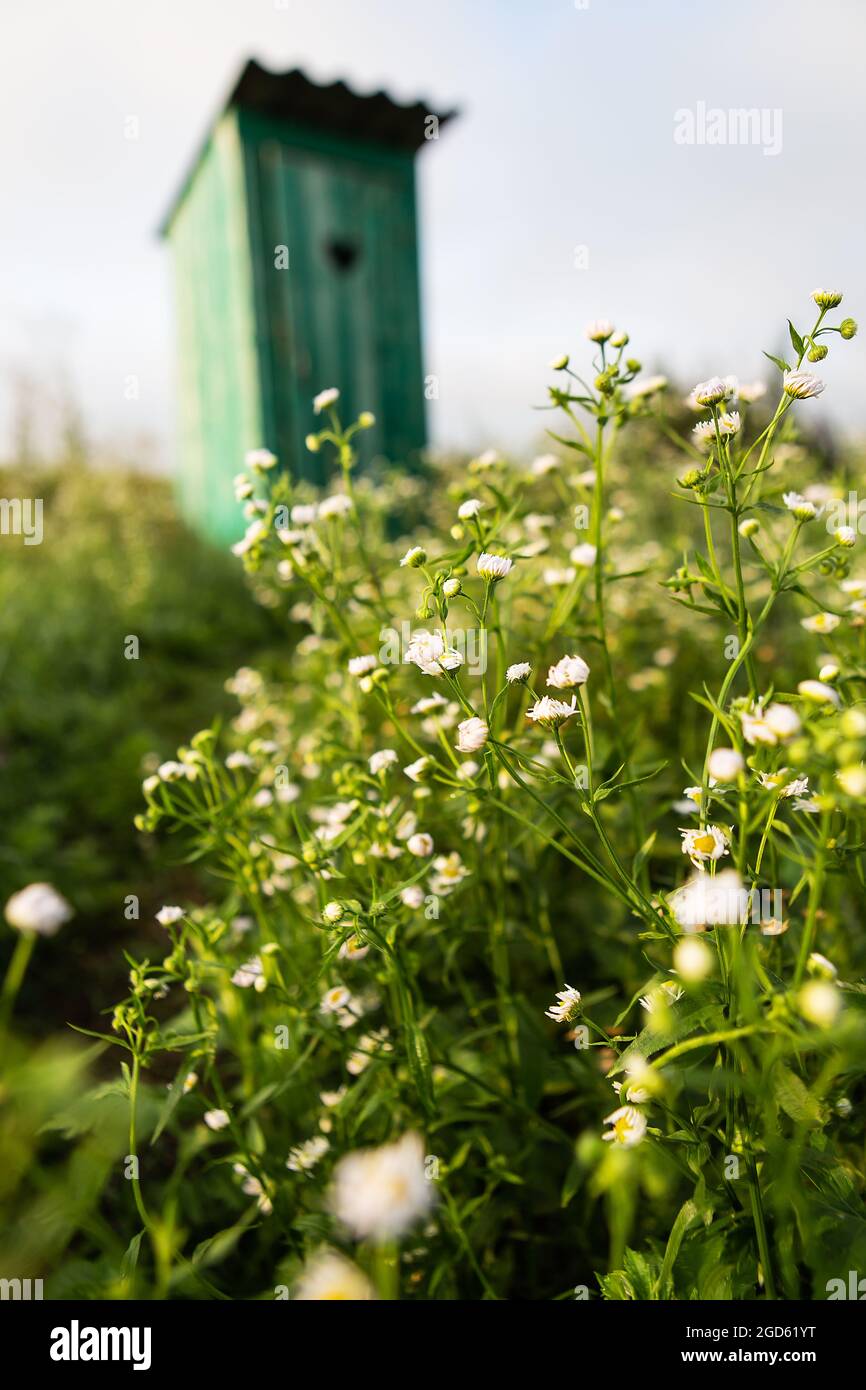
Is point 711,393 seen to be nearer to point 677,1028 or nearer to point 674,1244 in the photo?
point 677,1028

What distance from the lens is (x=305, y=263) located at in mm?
4988

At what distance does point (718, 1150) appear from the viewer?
116cm

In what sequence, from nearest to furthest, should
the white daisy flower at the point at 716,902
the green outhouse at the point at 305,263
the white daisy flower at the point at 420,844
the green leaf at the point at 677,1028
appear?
the white daisy flower at the point at 716,902 → the green leaf at the point at 677,1028 → the white daisy flower at the point at 420,844 → the green outhouse at the point at 305,263

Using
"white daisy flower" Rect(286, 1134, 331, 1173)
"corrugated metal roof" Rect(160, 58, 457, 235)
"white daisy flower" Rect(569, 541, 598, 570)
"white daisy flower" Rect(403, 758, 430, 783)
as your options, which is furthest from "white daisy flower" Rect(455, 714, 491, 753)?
"corrugated metal roof" Rect(160, 58, 457, 235)

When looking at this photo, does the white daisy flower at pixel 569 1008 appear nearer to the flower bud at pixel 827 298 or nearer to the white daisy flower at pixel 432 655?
the white daisy flower at pixel 432 655

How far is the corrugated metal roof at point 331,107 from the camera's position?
451cm

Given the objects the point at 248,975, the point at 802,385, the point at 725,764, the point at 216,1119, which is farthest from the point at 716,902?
the point at 216,1119

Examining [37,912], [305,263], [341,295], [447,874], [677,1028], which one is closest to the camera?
[37,912]

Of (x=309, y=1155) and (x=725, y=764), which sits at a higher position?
(x=725, y=764)

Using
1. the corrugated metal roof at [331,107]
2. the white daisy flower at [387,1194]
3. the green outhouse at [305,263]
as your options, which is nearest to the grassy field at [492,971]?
the white daisy flower at [387,1194]

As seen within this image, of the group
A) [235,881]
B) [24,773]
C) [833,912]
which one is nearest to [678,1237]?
[833,912]

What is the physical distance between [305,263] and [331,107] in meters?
0.80
